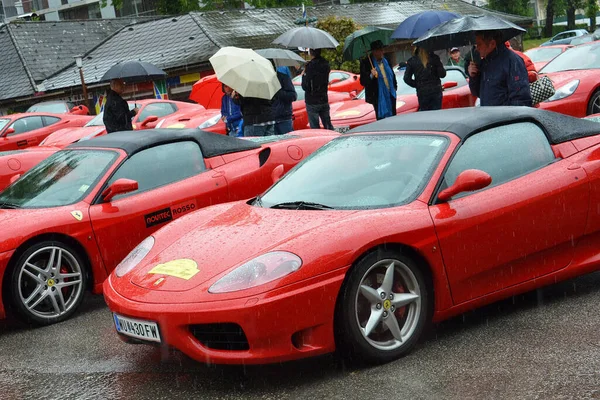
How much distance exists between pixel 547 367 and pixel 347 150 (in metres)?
1.99

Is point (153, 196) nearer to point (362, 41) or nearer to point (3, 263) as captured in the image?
point (3, 263)

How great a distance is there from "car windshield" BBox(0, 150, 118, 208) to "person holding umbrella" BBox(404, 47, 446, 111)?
5.11 meters

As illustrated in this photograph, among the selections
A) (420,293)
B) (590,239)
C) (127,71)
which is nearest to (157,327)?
(420,293)

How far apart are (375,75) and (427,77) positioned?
0.80m

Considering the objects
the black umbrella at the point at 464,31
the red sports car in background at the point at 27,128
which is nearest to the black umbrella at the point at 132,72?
the black umbrella at the point at 464,31

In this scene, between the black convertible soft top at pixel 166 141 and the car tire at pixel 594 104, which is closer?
the black convertible soft top at pixel 166 141

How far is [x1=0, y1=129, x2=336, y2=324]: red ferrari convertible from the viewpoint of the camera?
659cm

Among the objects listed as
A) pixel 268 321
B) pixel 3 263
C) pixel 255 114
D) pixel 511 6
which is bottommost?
pixel 511 6

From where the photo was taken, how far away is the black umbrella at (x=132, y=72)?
13.3 metres

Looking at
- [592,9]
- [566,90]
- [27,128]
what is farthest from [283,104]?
[592,9]

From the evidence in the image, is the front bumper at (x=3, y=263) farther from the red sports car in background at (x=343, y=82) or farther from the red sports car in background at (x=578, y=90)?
the red sports car in background at (x=343, y=82)

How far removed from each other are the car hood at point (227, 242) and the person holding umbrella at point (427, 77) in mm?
6353

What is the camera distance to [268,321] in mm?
4418

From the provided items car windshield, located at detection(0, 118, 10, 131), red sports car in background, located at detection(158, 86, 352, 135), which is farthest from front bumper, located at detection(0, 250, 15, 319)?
car windshield, located at detection(0, 118, 10, 131)
